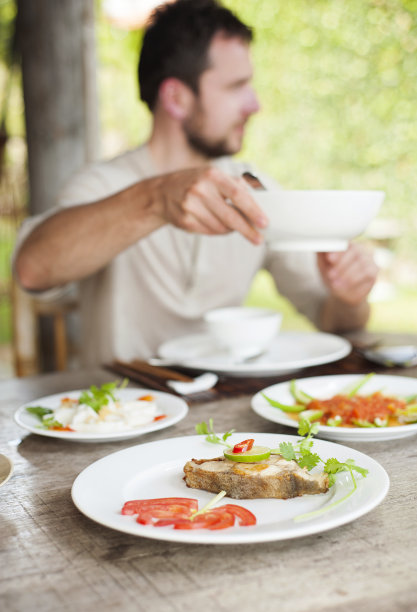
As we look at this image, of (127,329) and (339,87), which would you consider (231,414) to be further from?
(339,87)

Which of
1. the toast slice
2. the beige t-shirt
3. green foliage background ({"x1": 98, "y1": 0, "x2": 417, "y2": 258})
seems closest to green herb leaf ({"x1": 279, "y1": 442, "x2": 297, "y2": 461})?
the toast slice

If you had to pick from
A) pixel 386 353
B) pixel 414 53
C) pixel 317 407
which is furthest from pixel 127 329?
pixel 414 53

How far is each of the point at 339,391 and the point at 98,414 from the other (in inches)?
18.6

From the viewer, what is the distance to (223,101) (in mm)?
2248

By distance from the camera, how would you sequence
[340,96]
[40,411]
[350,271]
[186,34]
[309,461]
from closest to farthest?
1. [309,461]
2. [40,411]
3. [350,271]
4. [186,34]
5. [340,96]

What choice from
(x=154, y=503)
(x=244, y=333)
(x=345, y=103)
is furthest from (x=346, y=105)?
(x=154, y=503)

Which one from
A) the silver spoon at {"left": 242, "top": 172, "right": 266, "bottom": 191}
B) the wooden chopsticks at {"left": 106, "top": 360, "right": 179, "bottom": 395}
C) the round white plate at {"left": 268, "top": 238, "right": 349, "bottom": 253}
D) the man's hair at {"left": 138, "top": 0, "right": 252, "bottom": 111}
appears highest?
the man's hair at {"left": 138, "top": 0, "right": 252, "bottom": 111}

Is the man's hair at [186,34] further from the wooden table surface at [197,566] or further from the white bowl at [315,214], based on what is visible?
the wooden table surface at [197,566]

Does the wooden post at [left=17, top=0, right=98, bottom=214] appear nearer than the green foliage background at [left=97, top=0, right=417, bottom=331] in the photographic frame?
Yes

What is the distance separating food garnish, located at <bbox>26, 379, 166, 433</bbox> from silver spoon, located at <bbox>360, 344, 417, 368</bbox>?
1.94 feet

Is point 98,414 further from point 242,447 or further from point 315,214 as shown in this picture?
point 315,214

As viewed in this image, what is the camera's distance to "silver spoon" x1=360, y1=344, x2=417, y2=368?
1.47 m

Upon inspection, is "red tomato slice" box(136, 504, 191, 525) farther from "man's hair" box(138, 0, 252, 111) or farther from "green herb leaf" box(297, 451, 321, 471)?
"man's hair" box(138, 0, 252, 111)

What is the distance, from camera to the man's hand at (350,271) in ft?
5.91
